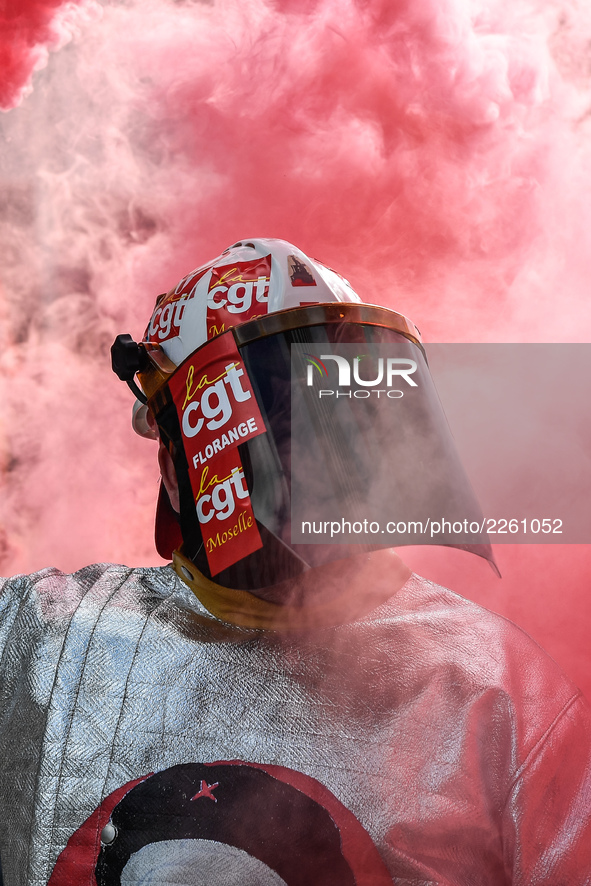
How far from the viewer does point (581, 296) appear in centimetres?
205

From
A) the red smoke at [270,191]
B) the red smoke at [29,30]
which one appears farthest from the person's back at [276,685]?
the red smoke at [29,30]

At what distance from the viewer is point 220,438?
1.23 meters

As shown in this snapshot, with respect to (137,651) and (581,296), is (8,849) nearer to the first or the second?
(137,651)

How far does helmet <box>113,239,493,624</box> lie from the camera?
117cm

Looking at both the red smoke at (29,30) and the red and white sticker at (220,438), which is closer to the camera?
the red and white sticker at (220,438)

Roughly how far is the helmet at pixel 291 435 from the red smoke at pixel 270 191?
93 cm

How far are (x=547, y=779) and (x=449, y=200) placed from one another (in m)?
1.68

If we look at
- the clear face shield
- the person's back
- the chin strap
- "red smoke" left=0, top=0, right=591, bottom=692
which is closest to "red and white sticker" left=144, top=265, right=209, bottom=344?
the person's back

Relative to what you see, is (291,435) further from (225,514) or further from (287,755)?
(287,755)

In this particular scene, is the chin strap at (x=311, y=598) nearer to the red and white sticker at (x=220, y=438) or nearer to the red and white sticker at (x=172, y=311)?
the red and white sticker at (x=220, y=438)

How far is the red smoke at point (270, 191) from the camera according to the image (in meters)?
2.10

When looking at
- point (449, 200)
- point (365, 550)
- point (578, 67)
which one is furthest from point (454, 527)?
point (578, 67)

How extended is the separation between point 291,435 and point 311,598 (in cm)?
27

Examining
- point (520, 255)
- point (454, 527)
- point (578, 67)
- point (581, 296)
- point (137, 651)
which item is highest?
point (578, 67)
